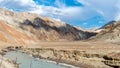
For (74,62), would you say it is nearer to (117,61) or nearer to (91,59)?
(91,59)

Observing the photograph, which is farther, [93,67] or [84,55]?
[84,55]

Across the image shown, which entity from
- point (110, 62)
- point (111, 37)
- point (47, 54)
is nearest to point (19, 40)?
point (111, 37)

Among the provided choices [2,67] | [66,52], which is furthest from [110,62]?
[2,67]

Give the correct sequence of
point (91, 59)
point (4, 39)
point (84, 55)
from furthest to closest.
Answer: point (4, 39), point (84, 55), point (91, 59)

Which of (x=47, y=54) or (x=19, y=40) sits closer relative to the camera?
(x=47, y=54)

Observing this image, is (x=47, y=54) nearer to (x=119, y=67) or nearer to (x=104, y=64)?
(x=104, y=64)

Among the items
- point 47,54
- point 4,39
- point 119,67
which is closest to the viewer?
point 119,67

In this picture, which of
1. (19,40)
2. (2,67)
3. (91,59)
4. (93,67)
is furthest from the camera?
(19,40)

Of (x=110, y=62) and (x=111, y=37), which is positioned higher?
(x=111, y=37)

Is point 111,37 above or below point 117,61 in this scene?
above
